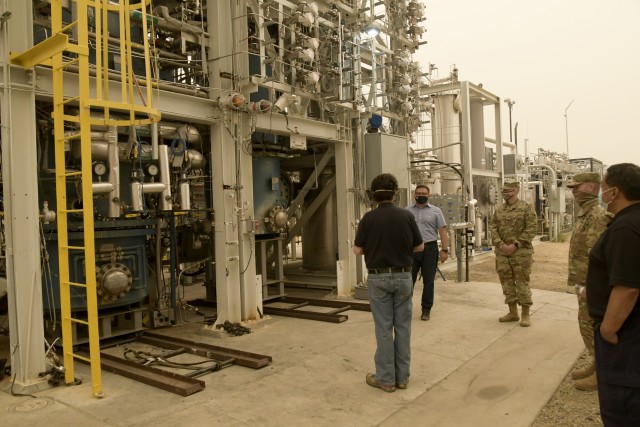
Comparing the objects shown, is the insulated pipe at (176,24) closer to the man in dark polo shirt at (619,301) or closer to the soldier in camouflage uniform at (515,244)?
the soldier in camouflage uniform at (515,244)

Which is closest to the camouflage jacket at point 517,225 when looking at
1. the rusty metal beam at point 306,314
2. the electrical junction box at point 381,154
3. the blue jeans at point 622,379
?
the rusty metal beam at point 306,314

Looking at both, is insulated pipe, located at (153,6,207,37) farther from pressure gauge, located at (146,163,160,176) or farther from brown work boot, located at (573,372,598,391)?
brown work boot, located at (573,372,598,391)

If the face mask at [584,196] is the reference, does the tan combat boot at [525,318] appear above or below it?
below

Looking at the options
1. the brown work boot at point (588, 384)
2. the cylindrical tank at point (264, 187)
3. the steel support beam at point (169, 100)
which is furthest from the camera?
the cylindrical tank at point (264, 187)

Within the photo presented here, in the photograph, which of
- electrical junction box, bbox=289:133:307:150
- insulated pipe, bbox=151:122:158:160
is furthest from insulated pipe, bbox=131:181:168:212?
electrical junction box, bbox=289:133:307:150

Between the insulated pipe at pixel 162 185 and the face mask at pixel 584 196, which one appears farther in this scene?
the insulated pipe at pixel 162 185

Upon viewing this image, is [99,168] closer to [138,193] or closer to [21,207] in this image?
[138,193]

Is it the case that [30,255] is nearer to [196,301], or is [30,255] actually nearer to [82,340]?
[82,340]

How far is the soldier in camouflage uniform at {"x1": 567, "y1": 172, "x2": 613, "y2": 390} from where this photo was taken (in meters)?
4.11

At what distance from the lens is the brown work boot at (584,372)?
166 inches

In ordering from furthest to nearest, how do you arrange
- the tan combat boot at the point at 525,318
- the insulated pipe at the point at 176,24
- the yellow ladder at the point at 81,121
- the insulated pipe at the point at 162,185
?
1. the tan combat boot at the point at 525,318
2. the insulated pipe at the point at 176,24
3. the insulated pipe at the point at 162,185
4. the yellow ladder at the point at 81,121

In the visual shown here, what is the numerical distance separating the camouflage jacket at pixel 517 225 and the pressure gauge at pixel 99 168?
4708 mm

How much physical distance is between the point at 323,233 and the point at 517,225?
4151mm

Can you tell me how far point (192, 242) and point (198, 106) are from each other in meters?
2.47
